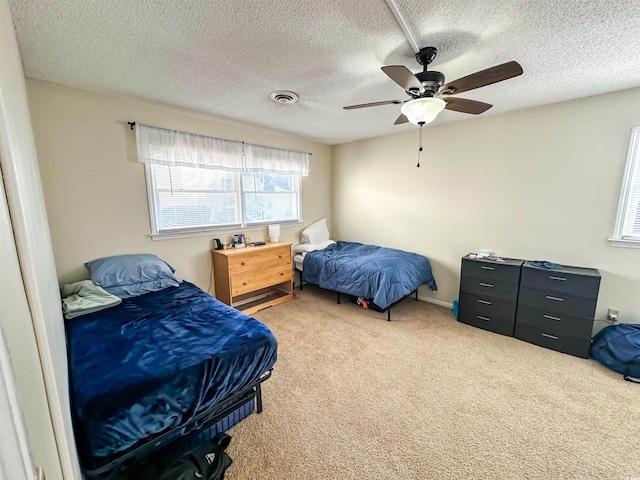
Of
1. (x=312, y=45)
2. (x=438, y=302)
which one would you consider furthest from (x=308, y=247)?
(x=312, y=45)

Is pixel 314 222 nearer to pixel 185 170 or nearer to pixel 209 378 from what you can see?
pixel 185 170

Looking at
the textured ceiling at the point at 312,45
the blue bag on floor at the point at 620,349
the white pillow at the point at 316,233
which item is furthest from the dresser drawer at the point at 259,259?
the blue bag on floor at the point at 620,349

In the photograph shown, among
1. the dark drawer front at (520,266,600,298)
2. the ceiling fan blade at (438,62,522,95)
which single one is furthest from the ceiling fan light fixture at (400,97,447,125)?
the dark drawer front at (520,266,600,298)

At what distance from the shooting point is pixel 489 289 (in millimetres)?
2955

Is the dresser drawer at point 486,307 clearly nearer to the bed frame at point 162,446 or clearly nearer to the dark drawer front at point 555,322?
the dark drawer front at point 555,322

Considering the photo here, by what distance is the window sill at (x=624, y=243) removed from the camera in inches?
95.7

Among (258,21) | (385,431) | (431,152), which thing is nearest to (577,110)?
(431,152)

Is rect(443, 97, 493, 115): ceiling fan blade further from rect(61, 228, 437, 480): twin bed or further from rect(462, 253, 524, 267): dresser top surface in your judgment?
rect(61, 228, 437, 480): twin bed

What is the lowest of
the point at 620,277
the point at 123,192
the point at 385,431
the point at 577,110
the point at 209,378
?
the point at 385,431

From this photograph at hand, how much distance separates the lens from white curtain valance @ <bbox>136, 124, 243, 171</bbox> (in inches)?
108

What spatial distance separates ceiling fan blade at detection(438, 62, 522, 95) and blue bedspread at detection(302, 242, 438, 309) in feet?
6.32

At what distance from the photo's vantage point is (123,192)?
2686 mm

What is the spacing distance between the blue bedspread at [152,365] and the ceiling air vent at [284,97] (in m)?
2.00

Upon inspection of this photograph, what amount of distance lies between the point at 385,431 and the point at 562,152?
317cm
